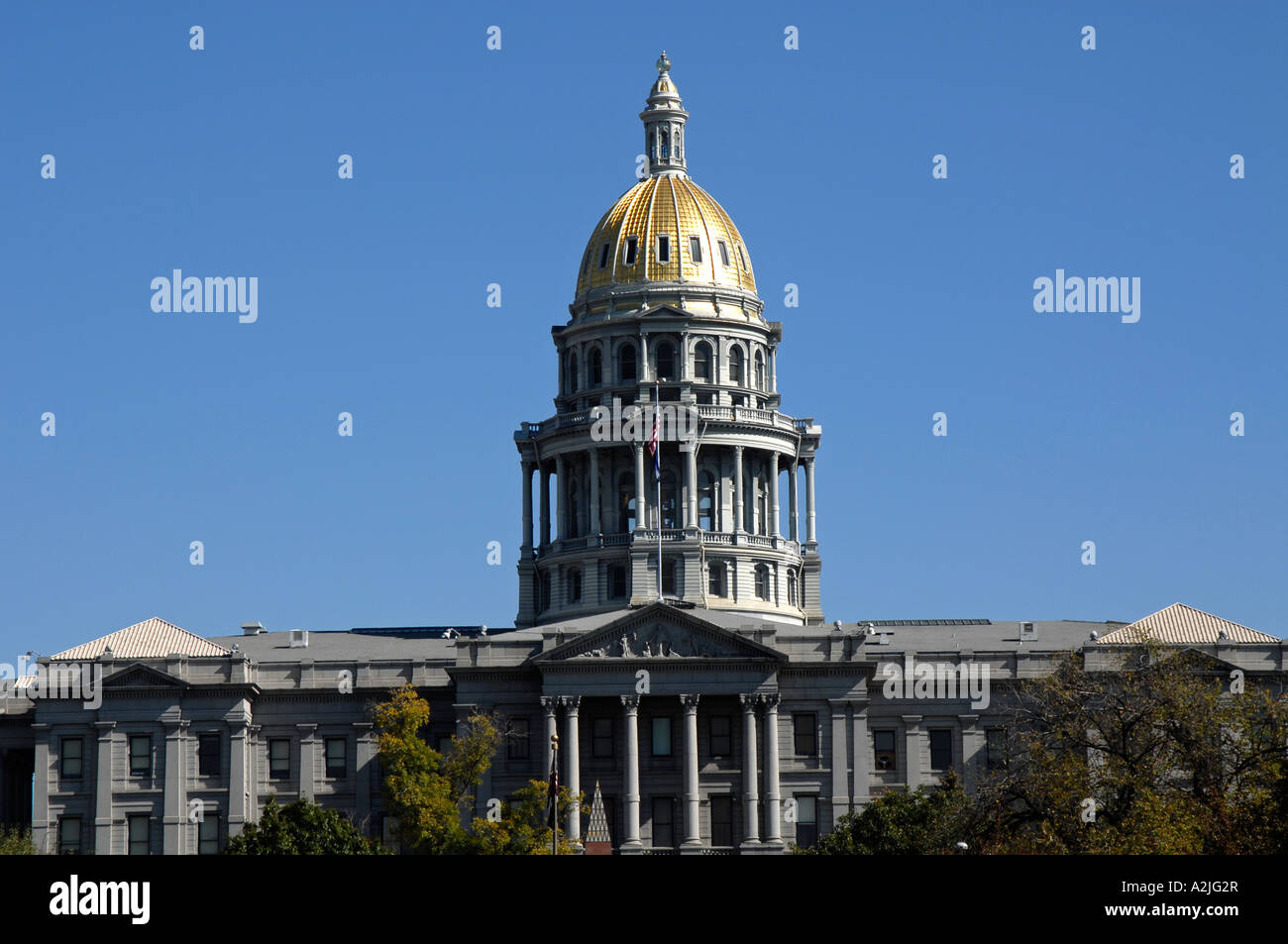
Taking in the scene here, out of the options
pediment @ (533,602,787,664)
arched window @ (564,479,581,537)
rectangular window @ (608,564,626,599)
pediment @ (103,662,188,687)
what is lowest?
pediment @ (103,662,188,687)

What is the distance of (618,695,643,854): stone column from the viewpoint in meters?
127

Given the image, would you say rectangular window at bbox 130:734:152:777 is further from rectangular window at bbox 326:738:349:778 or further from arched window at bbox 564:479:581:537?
arched window at bbox 564:479:581:537

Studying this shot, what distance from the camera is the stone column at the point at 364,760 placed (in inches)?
5256

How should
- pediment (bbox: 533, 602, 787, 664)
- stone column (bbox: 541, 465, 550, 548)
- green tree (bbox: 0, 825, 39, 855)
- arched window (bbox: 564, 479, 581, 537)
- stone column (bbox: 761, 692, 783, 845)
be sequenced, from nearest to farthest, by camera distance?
green tree (bbox: 0, 825, 39, 855) < stone column (bbox: 761, 692, 783, 845) < pediment (bbox: 533, 602, 787, 664) < arched window (bbox: 564, 479, 581, 537) < stone column (bbox: 541, 465, 550, 548)

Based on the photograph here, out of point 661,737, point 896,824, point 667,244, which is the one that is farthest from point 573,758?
point 667,244

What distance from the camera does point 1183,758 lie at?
284 ft

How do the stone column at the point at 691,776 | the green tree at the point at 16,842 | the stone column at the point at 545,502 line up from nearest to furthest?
the green tree at the point at 16,842 → the stone column at the point at 691,776 → the stone column at the point at 545,502

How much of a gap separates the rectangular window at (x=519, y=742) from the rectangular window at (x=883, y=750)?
17200 millimetres

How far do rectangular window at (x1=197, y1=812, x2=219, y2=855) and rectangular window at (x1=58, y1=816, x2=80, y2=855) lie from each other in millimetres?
5897

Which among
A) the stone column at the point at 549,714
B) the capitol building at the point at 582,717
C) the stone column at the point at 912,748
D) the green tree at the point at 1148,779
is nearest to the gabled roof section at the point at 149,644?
the capitol building at the point at 582,717

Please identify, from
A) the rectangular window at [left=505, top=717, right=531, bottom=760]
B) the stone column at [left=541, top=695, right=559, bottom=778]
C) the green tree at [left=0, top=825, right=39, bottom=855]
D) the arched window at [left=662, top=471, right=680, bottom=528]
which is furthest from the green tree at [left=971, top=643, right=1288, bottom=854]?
the arched window at [left=662, top=471, right=680, bottom=528]

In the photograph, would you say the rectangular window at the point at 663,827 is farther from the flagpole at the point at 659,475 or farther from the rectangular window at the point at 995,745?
the flagpole at the point at 659,475
